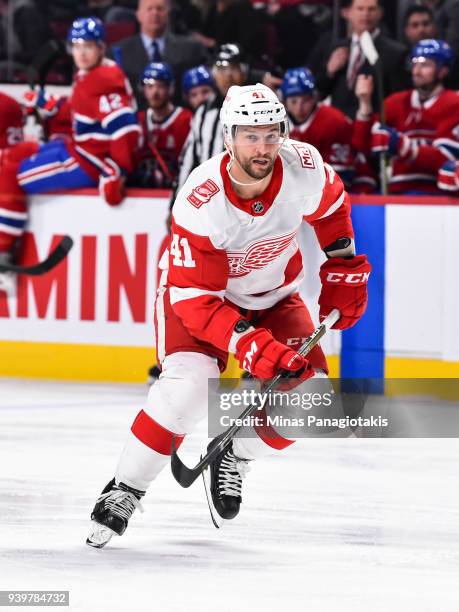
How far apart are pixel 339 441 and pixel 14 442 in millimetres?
1127

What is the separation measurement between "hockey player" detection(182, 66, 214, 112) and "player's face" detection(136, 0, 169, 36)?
1.36 ft

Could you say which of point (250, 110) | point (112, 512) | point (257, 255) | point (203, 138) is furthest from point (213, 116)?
point (112, 512)

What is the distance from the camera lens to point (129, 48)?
278 inches

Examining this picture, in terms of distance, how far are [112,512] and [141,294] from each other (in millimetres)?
2774

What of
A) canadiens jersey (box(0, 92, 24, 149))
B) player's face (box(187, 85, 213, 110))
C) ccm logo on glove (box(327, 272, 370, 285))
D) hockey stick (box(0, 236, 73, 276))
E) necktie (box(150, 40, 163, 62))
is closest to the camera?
ccm logo on glove (box(327, 272, 370, 285))

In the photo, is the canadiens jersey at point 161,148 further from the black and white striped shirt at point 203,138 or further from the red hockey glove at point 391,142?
the red hockey glove at point 391,142

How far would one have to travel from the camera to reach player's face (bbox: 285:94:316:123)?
622 cm

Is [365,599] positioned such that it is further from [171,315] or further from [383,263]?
[383,263]

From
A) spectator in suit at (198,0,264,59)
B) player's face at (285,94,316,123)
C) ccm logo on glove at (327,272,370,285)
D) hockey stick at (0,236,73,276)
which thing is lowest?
hockey stick at (0,236,73,276)

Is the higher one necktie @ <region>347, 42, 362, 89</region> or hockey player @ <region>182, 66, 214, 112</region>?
necktie @ <region>347, 42, 362, 89</region>

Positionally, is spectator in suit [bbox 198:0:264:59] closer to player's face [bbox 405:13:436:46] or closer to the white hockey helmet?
player's face [bbox 405:13:436:46]

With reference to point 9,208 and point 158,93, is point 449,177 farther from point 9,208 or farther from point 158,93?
point 9,208

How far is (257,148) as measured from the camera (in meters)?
3.45

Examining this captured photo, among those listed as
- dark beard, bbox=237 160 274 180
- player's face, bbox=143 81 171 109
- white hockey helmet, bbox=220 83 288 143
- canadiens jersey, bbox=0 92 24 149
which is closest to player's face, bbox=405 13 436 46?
player's face, bbox=143 81 171 109
